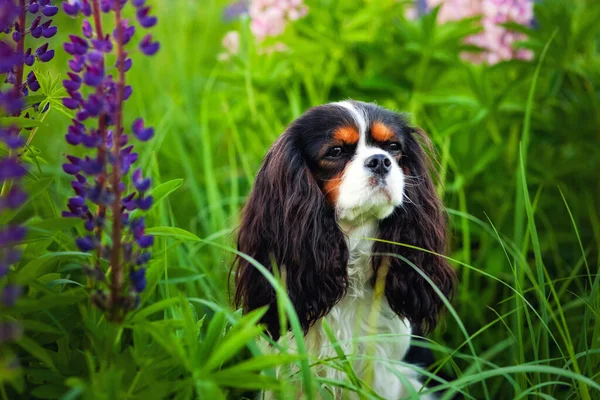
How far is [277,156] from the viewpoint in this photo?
218 centimetres

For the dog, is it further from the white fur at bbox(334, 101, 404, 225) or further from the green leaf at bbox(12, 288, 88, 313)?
the green leaf at bbox(12, 288, 88, 313)

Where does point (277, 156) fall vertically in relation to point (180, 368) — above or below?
above

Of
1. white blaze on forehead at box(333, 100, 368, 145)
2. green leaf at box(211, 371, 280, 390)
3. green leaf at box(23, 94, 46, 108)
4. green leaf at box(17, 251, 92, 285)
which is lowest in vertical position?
green leaf at box(211, 371, 280, 390)

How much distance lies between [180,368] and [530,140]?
7.51ft

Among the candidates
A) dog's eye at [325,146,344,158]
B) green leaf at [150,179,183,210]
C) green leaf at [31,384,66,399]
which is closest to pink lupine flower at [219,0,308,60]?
dog's eye at [325,146,344,158]

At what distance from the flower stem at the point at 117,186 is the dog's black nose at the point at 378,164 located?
88 centimetres

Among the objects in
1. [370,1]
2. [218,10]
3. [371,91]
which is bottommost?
[371,91]

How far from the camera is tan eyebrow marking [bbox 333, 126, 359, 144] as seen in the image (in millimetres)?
2102

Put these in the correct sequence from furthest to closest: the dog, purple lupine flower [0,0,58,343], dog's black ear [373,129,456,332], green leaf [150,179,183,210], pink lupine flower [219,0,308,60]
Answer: pink lupine flower [219,0,308,60], dog's black ear [373,129,456,332], the dog, green leaf [150,179,183,210], purple lupine flower [0,0,58,343]

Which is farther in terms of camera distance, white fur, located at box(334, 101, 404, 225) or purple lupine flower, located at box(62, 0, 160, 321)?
white fur, located at box(334, 101, 404, 225)

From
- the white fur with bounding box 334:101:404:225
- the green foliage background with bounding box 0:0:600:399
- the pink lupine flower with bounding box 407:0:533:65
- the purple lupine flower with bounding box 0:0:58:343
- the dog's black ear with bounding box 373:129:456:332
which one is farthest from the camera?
the pink lupine flower with bounding box 407:0:533:65

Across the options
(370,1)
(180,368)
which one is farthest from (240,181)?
(180,368)

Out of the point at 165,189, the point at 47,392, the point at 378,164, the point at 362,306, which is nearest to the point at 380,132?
the point at 378,164

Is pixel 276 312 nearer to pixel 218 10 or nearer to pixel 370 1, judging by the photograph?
pixel 370 1
